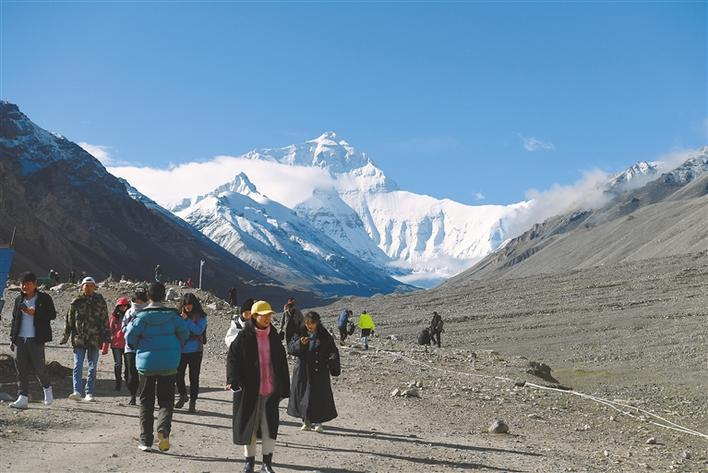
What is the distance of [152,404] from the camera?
410 inches

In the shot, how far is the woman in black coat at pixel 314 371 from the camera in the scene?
12.7 metres

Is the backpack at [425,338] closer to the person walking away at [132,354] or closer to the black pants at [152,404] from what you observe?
the person walking away at [132,354]

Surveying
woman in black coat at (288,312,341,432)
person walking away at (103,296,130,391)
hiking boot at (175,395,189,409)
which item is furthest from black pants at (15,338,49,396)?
woman in black coat at (288,312,341,432)

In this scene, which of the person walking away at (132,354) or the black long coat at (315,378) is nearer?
the person walking away at (132,354)

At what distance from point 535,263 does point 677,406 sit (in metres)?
144

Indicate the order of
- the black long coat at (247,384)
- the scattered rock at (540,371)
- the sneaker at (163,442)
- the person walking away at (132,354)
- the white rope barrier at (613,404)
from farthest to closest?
the scattered rock at (540,371) → the white rope barrier at (613,404) → the person walking away at (132,354) → the sneaker at (163,442) → the black long coat at (247,384)

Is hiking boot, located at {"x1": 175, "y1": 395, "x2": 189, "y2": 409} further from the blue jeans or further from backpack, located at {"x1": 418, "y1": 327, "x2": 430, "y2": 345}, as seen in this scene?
backpack, located at {"x1": 418, "y1": 327, "x2": 430, "y2": 345}

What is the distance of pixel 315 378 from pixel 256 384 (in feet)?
10.5

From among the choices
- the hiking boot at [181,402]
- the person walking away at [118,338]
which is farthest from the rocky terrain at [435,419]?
the person walking away at [118,338]

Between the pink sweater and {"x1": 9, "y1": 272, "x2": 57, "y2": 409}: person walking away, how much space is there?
15.0ft

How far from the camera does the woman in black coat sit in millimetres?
12695

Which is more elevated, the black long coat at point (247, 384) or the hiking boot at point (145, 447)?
the black long coat at point (247, 384)

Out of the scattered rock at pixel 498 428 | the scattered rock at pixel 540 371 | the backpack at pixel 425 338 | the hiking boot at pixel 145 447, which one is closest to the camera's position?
the hiking boot at pixel 145 447

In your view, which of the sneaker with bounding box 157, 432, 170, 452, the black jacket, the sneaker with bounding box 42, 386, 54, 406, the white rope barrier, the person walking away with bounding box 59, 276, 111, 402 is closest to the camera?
the sneaker with bounding box 157, 432, 170, 452
